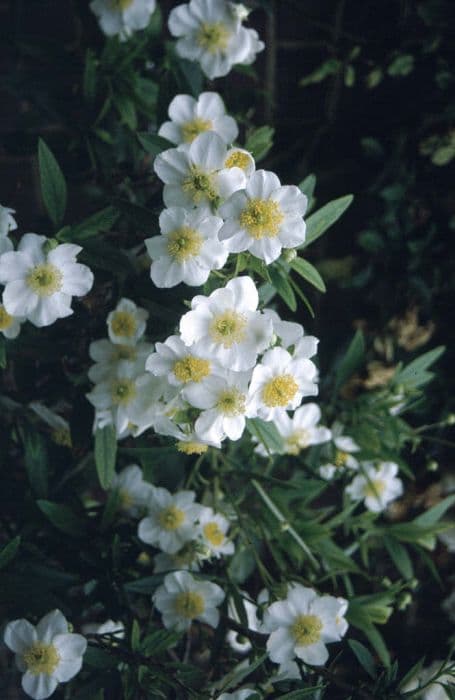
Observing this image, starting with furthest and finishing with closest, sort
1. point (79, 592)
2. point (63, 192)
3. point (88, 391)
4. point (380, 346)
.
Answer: point (380, 346) < point (79, 592) < point (88, 391) < point (63, 192)

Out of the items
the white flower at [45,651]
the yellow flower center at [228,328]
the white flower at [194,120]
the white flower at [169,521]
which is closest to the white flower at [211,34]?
the white flower at [194,120]

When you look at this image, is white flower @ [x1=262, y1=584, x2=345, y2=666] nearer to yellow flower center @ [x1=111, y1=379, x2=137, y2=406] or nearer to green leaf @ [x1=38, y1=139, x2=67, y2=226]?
yellow flower center @ [x1=111, y1=379, x2=137, y2=406]

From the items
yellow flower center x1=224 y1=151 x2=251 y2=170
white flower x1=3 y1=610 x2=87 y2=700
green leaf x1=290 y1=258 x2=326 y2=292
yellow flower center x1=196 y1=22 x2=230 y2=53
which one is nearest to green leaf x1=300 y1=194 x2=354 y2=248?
green leaf x1=290 y1=258 x2=326 y2=292

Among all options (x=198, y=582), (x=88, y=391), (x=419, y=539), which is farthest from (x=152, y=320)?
(x=419, y=539)

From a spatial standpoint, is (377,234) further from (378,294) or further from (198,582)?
(198,582)

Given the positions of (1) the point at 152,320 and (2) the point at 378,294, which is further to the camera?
(2) the point at 378,294

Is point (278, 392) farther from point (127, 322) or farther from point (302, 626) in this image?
point (302, 626)

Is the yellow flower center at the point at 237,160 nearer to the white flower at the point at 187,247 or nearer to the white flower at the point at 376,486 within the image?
the white flower at the point at 187,247
